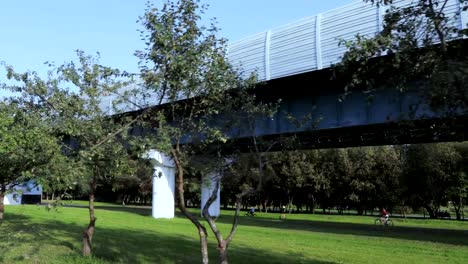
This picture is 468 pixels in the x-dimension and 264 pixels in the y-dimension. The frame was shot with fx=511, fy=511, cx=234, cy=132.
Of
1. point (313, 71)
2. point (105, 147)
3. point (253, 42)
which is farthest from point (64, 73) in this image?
point (253, 42)

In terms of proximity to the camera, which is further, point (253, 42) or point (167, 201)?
point (167, 201)

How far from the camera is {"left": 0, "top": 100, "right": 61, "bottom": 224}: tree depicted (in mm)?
11797

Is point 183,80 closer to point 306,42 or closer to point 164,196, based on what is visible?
point 306,42

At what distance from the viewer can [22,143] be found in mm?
13914

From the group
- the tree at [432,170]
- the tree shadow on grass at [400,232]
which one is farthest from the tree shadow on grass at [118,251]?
the tree at [432,170]

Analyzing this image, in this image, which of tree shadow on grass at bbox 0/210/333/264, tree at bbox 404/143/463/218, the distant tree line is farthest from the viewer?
the distant tree line

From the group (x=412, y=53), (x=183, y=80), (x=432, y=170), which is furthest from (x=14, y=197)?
(x=432, y=170)

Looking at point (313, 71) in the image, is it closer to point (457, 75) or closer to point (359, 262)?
point (359, 262)

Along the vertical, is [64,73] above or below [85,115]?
above

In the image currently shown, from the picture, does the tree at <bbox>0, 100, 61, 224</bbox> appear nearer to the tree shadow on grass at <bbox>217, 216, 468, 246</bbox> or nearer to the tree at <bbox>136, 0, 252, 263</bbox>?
the tree at <bbox>136, 0, 252, 263</bbox>

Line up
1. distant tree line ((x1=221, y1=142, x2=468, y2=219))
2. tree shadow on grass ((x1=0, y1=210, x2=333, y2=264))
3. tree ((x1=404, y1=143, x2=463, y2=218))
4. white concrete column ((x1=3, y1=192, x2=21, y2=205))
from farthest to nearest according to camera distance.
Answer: distant tree line ((x1=221, y1=142, x2=468, y2=219)) < tree ((x1=404, y1=143, x2=463, y2=218)) < white concrete column ((x1=3, y1=192, x2=21, y2=205)) < tree shadow on grass ((x1=0, y1=210, x2=333, y2=264))

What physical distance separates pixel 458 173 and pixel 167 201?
31644 millimetres

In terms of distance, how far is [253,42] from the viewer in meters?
26.2

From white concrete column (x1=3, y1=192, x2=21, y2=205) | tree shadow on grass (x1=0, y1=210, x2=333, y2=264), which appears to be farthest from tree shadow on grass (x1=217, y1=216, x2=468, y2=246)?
white concrete column (x1=3, y1=192, x2=21, y2=205)
